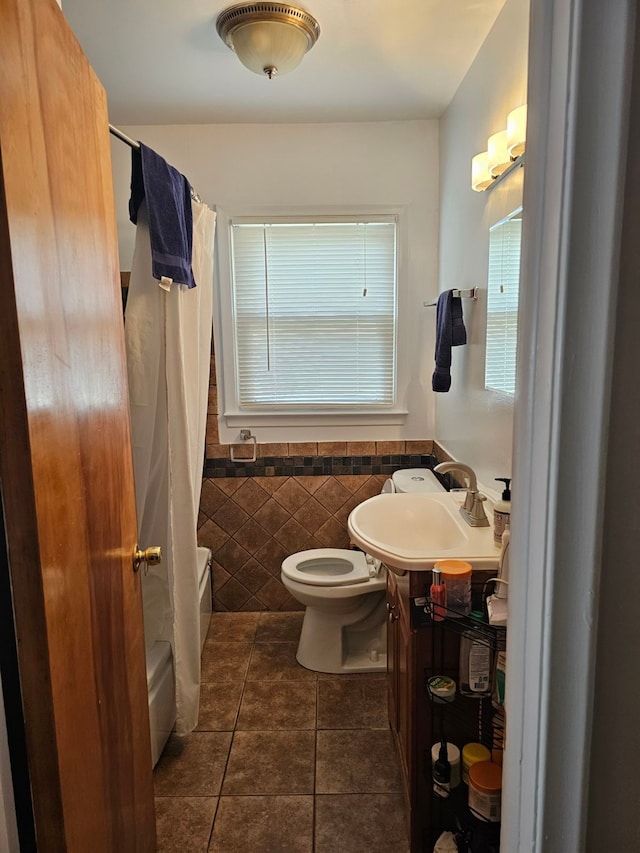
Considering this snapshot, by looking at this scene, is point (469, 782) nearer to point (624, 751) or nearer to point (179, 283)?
point (624, 751)

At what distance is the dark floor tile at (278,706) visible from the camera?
7.31ft

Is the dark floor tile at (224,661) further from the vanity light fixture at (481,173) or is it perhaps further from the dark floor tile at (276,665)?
the vanity light fixture at (481,173)

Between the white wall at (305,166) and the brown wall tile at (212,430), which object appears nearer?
the white wall at (305,166)

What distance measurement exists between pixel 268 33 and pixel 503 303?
1192 millimetres

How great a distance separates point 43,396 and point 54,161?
1.26 feet

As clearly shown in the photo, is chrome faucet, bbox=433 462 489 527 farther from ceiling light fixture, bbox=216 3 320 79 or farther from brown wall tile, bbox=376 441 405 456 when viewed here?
ceiling light fixture, bbox=216 3 320 79

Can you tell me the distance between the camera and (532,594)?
633 mm

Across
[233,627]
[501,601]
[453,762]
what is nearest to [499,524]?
[501,601]

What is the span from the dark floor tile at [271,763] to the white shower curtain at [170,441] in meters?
0.23

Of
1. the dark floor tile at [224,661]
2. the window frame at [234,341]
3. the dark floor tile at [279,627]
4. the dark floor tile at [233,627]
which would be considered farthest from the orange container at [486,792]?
the window frame at [234,341]

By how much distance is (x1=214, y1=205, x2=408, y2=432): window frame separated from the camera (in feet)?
9.39

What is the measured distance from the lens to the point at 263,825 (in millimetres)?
1758

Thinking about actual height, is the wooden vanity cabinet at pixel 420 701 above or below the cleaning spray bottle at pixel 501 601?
below

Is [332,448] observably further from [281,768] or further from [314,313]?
[281,768]
